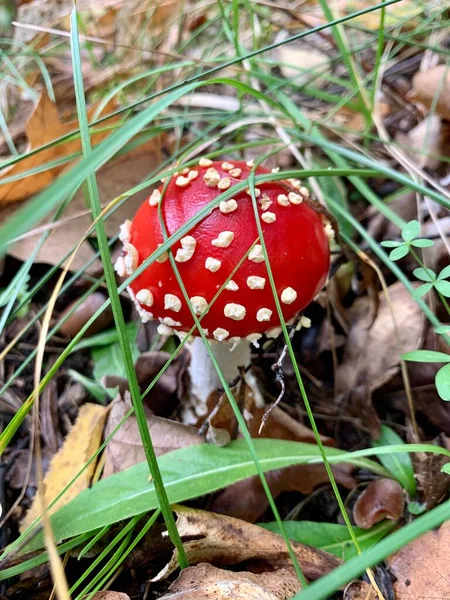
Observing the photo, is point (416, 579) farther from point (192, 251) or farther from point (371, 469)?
point (192, 251)

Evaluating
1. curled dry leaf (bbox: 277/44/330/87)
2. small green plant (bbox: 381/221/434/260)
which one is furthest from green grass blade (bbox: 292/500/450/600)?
curled dry leaf (bbox: 277/44/330/87)

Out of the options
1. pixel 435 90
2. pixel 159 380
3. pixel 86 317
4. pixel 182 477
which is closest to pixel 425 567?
pixel 182 477

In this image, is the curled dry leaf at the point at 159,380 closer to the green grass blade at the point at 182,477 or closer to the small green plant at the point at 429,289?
the green grass blade at the point at 182,477

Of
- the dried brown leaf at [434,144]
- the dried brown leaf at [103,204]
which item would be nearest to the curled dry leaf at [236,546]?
the dried brown leaf at [103,204]

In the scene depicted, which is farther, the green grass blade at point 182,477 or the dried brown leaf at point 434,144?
the dried brown leaf at point 434,144

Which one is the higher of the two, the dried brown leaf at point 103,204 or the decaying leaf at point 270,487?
the dried brown leaf at point 103,204

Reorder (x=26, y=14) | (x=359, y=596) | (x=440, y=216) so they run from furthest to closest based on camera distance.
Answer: (x=26, y=14) → (x=440, y=216) → (x=359, y=596)

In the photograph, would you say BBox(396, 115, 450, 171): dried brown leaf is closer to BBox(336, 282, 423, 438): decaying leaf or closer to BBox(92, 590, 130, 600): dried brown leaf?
BBox(336, 282, 423, 438): decaying leaf

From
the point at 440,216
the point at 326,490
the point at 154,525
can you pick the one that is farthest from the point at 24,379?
the point at 440,216
